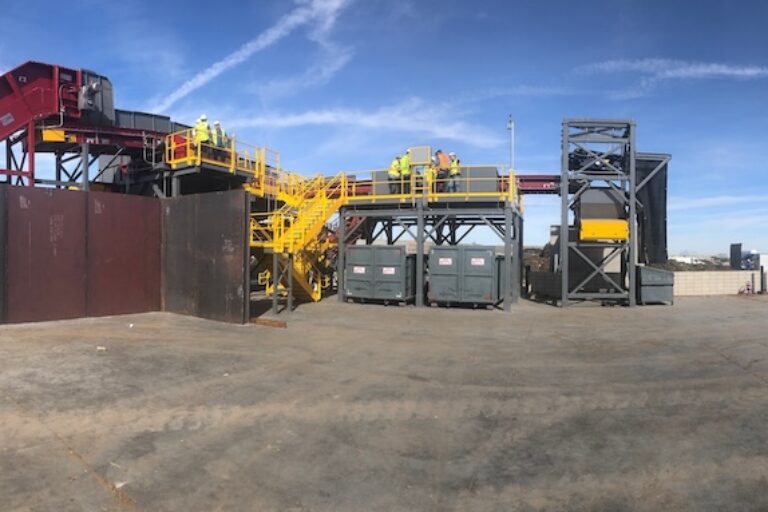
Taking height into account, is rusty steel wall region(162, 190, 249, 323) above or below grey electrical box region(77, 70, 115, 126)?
below

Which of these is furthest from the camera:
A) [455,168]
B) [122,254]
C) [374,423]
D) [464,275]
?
[455,168]

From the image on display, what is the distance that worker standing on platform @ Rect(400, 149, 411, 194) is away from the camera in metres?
19.4

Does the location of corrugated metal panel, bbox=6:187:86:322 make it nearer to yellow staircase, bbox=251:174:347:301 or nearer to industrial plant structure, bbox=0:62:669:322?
industrial plant structure, bbox=0:62:669:322

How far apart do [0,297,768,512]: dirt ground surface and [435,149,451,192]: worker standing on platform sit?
9163 mm

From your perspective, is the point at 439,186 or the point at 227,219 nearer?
the point at 227,219

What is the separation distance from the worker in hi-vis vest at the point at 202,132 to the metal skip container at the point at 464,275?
28.3 feet

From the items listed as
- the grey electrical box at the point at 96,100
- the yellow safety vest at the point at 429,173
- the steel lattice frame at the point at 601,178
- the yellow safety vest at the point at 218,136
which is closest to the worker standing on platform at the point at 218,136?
the yellow safety vest at the point at 218,136

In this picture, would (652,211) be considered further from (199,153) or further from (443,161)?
(199,153)

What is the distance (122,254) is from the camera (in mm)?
13961

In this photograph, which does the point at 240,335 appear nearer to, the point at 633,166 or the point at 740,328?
the point at 740,328

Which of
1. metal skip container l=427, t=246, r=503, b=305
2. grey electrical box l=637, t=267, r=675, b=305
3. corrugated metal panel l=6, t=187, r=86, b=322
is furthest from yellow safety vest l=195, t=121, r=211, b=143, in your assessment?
grey electrical box l=637, t=267, r=675, b=305

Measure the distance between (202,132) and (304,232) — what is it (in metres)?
4.84

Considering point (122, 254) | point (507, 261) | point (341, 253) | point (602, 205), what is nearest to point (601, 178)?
point (602, 205)

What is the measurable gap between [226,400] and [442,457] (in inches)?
121
